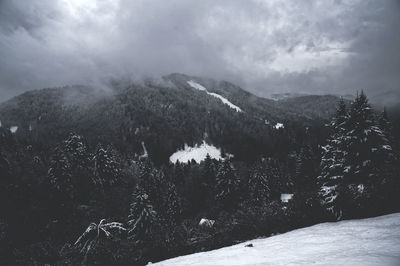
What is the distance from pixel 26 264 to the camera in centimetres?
1806

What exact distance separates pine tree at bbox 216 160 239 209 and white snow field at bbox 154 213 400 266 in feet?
95.8

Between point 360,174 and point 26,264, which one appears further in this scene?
point 26,264

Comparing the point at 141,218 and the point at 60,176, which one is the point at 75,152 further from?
the point at 141,218

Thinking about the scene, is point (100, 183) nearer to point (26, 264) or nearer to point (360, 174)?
point (26, 264)

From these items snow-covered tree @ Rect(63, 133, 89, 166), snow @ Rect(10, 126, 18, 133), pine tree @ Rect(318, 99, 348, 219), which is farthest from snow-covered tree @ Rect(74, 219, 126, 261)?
snow @ Rect(10, 126, 18, 133)

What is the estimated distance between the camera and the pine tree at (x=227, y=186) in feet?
138

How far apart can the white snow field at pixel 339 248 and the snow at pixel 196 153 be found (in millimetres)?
105625

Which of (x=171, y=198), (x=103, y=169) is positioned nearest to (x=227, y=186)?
(x=171, y=198)

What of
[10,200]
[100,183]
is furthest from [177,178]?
[10,200]

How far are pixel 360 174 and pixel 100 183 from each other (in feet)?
146

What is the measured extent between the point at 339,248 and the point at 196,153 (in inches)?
4651

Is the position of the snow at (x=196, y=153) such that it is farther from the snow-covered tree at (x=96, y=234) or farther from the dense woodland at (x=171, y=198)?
the snow-covered tree at (x=96, y=234)

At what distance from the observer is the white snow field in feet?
24.7

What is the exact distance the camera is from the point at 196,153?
127 m
